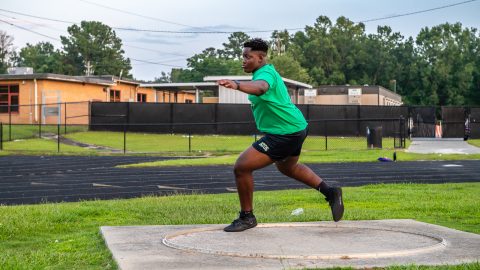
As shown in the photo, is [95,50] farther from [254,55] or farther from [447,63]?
[254,55]

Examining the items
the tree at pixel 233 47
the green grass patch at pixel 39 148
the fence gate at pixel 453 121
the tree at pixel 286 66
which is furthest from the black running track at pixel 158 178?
Result: the tree at pixel 233 47

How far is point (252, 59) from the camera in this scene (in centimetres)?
740

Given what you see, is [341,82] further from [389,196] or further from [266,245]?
[266,245]

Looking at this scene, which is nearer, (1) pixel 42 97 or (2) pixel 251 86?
(2) pixel 251 86

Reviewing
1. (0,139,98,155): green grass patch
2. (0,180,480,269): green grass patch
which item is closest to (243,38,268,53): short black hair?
(0,180,480,269): green grass patch

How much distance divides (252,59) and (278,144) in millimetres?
888

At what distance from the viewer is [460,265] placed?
5727mm

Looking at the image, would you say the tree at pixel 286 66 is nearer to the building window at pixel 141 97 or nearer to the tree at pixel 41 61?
the building window at pixel 141 97

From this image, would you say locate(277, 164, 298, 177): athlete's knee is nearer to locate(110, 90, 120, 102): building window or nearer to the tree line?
locate(110, 90, 120, 102): building window

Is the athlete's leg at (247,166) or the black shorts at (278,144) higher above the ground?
the black shorts at (278,144)

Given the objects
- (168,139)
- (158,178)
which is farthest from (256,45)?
(168,139)

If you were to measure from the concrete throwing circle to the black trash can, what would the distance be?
2600cm

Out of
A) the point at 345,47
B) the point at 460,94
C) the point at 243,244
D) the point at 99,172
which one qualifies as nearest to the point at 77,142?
the point at 99,172

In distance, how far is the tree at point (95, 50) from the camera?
11575 centimetres
